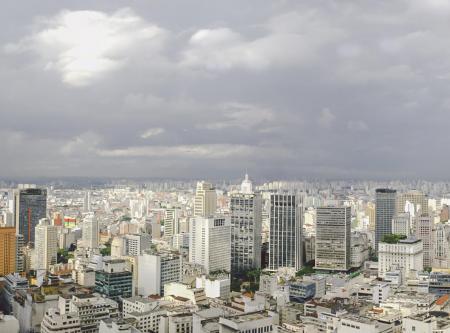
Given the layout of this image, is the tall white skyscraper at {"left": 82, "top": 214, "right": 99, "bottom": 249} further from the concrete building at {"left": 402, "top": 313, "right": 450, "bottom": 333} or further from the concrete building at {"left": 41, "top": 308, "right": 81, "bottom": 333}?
the concrete building at {"left": 402, "top": 313, "right": 450, "bottom": 333}

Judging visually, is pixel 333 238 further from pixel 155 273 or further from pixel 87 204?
pixel 87 204

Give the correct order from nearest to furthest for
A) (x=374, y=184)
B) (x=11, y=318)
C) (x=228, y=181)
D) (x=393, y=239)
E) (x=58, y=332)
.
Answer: (x=58, y=332) < (x=11, y=318) < (x=393, y=239) < (x=228, y=181) < (x=374, y=184)

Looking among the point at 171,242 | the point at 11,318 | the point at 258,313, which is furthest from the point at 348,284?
the point at 171,242

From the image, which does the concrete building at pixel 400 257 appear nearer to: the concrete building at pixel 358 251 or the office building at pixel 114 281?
the concrete building at pixel 358 251

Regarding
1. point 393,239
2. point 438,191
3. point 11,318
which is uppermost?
point 438,191

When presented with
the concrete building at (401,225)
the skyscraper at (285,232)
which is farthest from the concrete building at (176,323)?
the concrete building at (401,225)

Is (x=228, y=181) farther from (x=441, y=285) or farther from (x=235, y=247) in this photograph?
(x=441, y=285)
